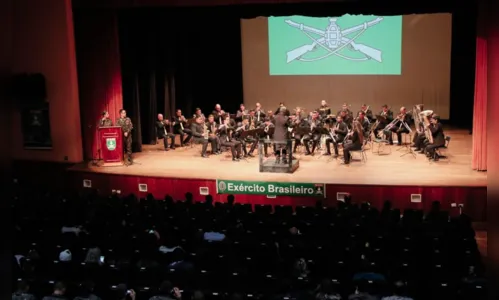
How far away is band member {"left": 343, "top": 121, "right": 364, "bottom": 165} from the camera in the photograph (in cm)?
1505

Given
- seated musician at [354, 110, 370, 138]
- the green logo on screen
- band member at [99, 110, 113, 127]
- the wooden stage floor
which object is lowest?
the wooden stage floor

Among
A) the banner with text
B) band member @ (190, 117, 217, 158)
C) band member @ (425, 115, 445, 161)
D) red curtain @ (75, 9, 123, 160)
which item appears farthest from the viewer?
band member @ (190, 117, 217, 158)

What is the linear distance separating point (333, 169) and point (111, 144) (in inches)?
218

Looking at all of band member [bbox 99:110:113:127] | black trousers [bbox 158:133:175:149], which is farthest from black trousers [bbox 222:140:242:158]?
band member [bbox 99:110:113:127]

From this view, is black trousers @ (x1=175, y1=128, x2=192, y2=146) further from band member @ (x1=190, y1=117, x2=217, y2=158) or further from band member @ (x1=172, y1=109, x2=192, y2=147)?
band member @ (x1=190, y1=117, x2=217, y2=158)

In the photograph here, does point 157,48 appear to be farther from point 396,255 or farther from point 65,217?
point 396,255

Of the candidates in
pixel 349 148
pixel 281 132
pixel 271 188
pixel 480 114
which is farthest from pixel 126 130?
pixel 480 114

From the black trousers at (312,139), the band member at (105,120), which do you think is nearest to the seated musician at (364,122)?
the black trousers at (312,139)

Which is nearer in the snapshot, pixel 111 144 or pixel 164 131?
pixel 111 144

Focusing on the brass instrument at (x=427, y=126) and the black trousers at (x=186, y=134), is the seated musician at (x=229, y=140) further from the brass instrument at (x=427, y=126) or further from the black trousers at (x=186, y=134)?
the brass instrument at (x=427, y=126)

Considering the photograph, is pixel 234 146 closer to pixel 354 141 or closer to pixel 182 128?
pixel 182 128

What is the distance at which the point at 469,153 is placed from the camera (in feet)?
52.7

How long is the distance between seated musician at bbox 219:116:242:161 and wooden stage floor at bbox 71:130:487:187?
320mm

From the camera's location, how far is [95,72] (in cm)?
1677
